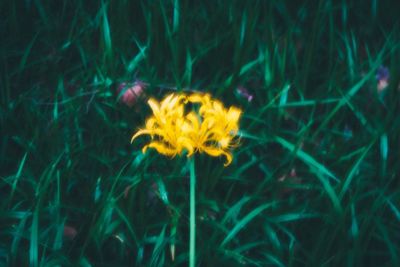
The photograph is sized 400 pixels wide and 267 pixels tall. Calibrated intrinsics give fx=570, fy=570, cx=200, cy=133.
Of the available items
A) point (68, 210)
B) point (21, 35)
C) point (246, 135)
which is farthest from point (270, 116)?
point (21, 35)

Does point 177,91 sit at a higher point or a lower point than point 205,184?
higher

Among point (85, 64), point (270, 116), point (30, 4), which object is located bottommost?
point (270, 116)

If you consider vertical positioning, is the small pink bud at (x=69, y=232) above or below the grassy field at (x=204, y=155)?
below

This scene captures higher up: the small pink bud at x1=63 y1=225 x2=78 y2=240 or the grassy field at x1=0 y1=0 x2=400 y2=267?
the grassy field at x1=0 y1=0 x2=400 y2=267

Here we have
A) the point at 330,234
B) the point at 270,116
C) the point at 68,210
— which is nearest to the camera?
the point at 330,234

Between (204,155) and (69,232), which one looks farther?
(204,155)

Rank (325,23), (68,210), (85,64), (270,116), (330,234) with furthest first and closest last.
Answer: (325,23) → (85,64) → (270,116) → (68,210) → (330,234)

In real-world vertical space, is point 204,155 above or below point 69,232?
above

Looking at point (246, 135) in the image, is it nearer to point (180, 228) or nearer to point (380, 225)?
point (180, 228)
